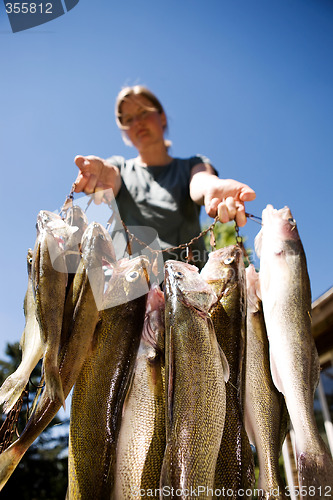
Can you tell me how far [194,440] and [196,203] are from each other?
206 centimetres

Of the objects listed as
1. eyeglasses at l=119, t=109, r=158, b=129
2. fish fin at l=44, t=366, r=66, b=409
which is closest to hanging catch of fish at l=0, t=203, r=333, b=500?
fish fin at l=44, t=366, r=66, b=409

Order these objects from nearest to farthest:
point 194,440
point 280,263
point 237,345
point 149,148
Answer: point 194,440, point 237,345, point 280,263, point 149,148

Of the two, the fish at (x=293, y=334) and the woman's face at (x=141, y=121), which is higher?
the woman's face at (x=141, y=121)

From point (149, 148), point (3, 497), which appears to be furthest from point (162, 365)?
point (3, 497)

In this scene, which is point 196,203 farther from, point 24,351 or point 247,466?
point 247,466

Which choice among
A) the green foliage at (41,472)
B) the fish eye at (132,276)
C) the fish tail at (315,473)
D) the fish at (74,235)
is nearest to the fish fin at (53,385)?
the fish at (74,235)

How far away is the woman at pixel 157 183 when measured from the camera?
2.53 metres

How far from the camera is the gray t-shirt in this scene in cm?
296

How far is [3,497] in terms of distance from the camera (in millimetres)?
12906

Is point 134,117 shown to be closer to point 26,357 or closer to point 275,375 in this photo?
point 26,357

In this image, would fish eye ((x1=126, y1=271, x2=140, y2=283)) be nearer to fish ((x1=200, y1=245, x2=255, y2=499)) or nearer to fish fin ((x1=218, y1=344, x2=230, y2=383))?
fish ((x1=200, y1=245, x2=255, y2=499))

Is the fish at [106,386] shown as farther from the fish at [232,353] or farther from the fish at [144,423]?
the fish at [232,353]

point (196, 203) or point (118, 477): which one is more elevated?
point (196, 203)

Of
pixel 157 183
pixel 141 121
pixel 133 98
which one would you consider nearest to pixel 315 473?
pixel 157 183
